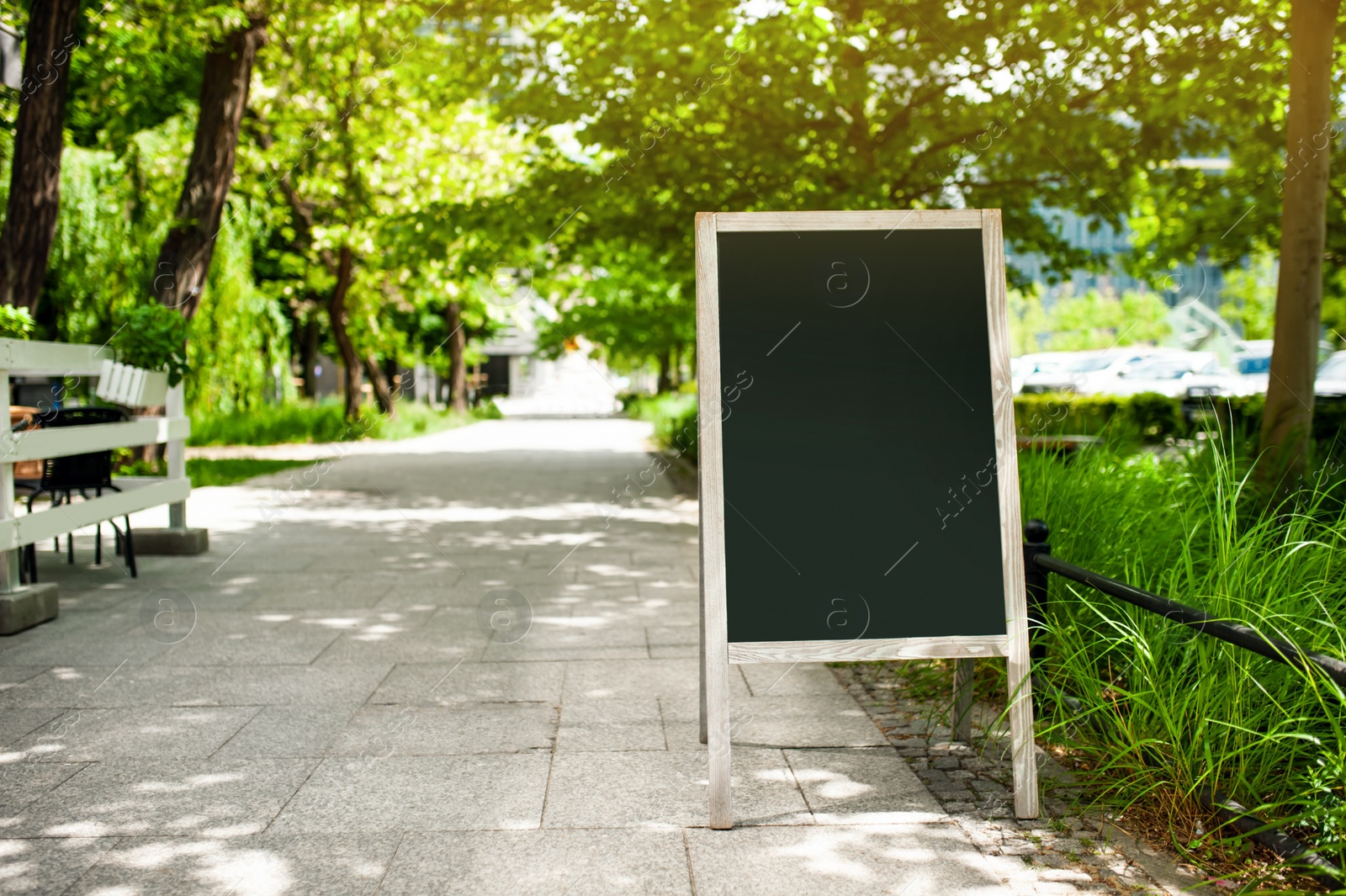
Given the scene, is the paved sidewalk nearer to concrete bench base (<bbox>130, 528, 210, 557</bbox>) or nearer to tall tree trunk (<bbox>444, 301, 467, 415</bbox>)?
concrete bench base (<bbox>130, 528, 210, 557</bbox>)

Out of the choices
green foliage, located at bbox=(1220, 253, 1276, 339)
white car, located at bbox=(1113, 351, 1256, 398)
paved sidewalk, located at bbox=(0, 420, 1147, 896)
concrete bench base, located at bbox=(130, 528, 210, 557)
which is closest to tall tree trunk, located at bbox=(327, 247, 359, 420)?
concrete bench base, located at bbox=(130, 528, 210, 557)

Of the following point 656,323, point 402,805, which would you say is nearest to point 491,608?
point 402,805

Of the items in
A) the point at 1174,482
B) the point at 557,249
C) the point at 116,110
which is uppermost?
the point at 116,110

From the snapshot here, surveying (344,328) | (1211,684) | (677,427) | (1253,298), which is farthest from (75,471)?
(1253,298)

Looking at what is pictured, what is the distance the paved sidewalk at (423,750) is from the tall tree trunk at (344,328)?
15118 millimetres

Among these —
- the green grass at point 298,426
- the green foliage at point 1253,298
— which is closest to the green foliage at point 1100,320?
the green foliage at point 1253,298

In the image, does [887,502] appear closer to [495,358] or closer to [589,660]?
[589,660]

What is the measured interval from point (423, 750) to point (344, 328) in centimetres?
2111

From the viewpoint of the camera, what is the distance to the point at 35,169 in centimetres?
860

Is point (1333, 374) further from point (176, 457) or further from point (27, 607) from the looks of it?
point (27, 607)

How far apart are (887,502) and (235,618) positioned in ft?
15.0

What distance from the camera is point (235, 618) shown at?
6422 mm

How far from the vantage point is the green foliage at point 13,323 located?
6.07 metres

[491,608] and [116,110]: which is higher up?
[116,110]
